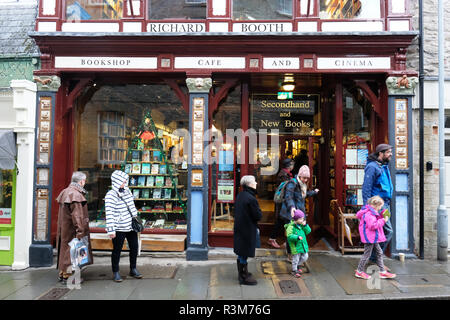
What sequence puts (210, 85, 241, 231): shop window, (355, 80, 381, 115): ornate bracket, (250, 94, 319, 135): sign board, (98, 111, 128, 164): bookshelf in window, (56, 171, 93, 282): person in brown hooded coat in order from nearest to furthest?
(56, 171, 93, 282): person in brown hooded coat < (355, 80, 381, 115): ornate bracket < (210, 85, 241, 231): shop window < (98, 111, 128, 164): bookshelf in window < (250, 94, 319, 135): sign board

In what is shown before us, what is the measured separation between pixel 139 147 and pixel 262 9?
4247 millimetres

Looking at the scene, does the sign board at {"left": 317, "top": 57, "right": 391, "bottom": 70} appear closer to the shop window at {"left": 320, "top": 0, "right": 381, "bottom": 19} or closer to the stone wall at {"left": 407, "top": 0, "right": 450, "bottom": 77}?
the stone wall at {"left": 407, "top": 0, "right": 450, "bottom": 77}

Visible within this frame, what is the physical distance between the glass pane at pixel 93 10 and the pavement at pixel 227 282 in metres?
5.27

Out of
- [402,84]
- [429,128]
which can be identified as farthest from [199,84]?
[429,128]

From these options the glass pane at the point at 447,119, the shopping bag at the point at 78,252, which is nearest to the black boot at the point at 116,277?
the shopping bag at the point at 78,252

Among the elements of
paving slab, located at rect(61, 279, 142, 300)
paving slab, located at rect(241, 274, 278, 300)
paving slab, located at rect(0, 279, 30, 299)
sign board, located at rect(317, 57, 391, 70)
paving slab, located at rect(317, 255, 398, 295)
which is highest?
sign board, located at rect(317, 57, 391, 70)

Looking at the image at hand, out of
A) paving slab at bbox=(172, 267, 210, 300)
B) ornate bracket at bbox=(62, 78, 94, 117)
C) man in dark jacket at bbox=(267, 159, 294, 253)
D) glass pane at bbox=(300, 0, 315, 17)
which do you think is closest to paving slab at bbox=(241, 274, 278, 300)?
paving slab at bbox=(172, 267, 210, 300)

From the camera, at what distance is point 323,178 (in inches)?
339

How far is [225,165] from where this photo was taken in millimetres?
7660

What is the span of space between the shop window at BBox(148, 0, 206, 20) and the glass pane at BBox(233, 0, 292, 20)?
764mm

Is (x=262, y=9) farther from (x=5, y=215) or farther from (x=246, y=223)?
(x=5, y=215)

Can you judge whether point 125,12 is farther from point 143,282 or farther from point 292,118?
point 143,282

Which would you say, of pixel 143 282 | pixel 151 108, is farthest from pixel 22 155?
pixel 143 282

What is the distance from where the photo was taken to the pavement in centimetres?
503
